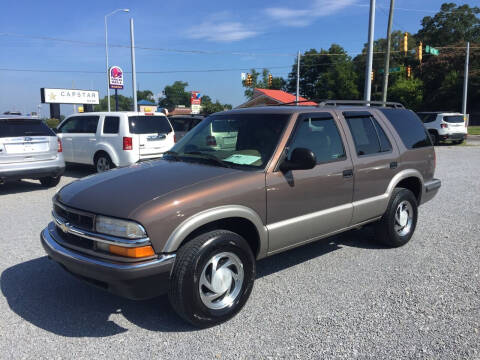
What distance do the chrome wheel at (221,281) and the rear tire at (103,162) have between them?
7779 mm

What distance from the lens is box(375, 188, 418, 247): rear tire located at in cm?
503

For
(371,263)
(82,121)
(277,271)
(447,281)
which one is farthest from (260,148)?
(82,121)

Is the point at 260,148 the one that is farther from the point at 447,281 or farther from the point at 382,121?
the point at 447,281

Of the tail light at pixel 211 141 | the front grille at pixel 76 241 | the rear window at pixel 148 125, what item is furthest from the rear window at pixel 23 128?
the front grille at pixel 76 241

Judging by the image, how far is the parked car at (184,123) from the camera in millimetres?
13602

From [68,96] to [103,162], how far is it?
30463mm

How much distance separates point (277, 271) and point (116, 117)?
747 cm

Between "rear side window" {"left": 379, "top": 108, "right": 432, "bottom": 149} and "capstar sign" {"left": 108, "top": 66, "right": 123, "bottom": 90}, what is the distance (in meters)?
21.6

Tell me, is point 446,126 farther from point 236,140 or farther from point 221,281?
point 221,281

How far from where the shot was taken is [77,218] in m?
3.34

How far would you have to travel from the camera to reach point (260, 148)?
3980mm

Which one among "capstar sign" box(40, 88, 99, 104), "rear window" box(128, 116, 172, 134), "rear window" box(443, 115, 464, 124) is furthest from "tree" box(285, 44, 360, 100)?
"rear window" box(128, 116, 172, 134)

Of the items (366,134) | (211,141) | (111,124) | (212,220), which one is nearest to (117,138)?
(111,124)

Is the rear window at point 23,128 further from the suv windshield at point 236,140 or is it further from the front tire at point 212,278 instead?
the front tire at point 212,278
